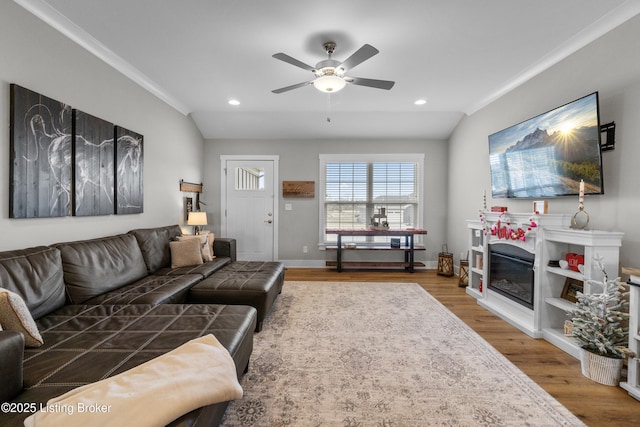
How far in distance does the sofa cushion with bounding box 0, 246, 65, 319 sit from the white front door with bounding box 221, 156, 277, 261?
3.29 m

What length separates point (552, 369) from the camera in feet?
6.50

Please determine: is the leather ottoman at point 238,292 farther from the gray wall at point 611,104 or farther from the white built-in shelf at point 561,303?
the gray wall at point 611,104

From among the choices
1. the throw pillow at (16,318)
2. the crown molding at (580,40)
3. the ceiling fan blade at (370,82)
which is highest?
the crown molding at (580,40)

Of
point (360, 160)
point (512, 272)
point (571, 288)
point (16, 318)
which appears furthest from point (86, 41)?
point (571, 288)

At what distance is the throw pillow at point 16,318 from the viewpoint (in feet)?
4.20

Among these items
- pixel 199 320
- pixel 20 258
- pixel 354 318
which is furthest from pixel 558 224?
pixel 20 258

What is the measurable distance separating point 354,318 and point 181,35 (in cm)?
318

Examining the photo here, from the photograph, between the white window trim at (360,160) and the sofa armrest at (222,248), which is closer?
the sofa armrest at (222,248)

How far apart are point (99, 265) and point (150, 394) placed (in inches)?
75.0

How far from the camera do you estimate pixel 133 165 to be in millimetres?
3223

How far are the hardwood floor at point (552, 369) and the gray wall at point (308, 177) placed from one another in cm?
196

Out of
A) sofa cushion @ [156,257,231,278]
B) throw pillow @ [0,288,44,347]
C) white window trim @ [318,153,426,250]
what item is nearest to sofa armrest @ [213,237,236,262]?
sofa cushion @ [156,257,231,278]

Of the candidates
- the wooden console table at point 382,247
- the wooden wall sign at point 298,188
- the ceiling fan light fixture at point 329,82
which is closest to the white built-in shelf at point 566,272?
the wooden console table at point 382,247

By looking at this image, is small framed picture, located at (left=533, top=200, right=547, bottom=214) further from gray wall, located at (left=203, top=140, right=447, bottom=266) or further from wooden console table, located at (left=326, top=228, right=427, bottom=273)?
gray wall, located at (left=203, top=140, right=447, bottom=266)
